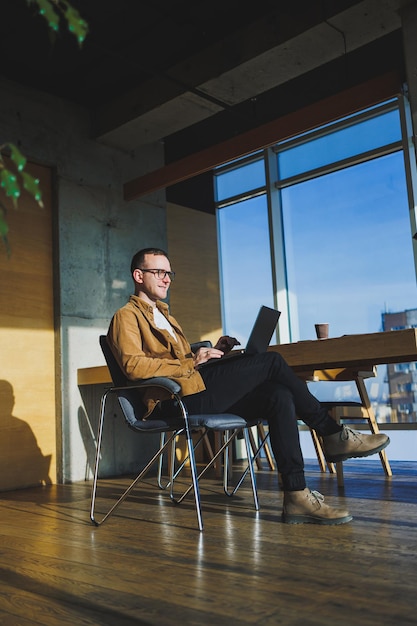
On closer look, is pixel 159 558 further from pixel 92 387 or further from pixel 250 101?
pixel 250 101

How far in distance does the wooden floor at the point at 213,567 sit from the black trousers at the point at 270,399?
0.35m

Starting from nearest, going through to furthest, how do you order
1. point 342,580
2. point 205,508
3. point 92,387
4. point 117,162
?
point 342,580 < point 205,508 < point 92,387 < point 117,162

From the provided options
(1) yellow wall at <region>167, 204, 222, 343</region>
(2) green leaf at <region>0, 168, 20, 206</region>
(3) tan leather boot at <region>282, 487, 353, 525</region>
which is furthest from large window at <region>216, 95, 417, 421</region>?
(2) green leaf at <region>0, 168, 20, 206</region>

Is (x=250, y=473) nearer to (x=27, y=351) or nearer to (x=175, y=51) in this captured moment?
(x=27, y=351)

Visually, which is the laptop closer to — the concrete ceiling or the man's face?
the man's face

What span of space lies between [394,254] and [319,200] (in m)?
1.14

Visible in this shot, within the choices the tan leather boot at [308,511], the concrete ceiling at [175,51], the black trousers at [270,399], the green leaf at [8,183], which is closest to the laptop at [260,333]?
the black trousers at [270,399]

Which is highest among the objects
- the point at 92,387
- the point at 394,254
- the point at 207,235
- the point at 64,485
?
the point at 207,235

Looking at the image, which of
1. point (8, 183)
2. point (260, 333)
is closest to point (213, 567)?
point (260, 333)

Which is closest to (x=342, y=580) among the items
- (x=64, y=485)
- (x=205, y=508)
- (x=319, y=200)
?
(x=205, y=508)

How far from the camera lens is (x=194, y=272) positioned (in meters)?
7.13

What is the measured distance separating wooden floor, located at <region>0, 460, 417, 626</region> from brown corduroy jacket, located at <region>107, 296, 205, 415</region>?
0.63 meters

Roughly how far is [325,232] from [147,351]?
163 inches

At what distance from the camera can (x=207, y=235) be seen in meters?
7.39
